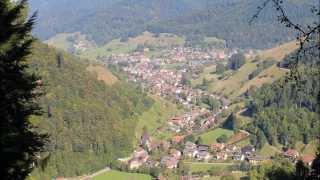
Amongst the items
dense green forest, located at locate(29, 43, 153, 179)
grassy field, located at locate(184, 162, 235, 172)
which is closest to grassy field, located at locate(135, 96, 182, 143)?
dense green forest, located at locate(29, 43, 153, 179)

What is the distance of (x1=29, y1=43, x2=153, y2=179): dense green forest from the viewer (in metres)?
98.5

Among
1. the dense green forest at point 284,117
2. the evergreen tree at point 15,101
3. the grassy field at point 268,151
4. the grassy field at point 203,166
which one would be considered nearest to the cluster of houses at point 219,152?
Result: the grassy field at point 268,151

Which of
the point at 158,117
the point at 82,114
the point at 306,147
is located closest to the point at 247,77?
the point at 158,117

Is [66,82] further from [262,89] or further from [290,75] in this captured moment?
[290,75]

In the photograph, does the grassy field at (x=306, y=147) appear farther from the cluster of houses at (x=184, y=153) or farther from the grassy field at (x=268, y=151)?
the cluster of houses at (x=184, y=153)

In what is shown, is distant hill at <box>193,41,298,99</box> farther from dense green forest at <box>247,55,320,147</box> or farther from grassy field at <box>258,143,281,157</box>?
grassy field at <box>258,143,281,157</box>

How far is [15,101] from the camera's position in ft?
44.2

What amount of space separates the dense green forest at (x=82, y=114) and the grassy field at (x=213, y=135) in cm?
1399

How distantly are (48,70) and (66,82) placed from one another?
14.7ft

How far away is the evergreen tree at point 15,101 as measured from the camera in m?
12.4

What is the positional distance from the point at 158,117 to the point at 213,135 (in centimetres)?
1990

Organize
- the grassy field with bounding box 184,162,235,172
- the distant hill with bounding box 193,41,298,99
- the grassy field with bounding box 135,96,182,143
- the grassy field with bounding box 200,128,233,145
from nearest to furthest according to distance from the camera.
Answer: the grassy field with bounding box 184,162,235,172 → the grassy field with bounding box 200,128,233,145 → the grassy field with bounding box 135,96,182,143 → the distant hill with bounding box 193,41,298,99

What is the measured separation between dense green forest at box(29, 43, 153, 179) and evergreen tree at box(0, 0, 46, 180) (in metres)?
72.6

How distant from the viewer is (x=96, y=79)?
13450 centimetres
